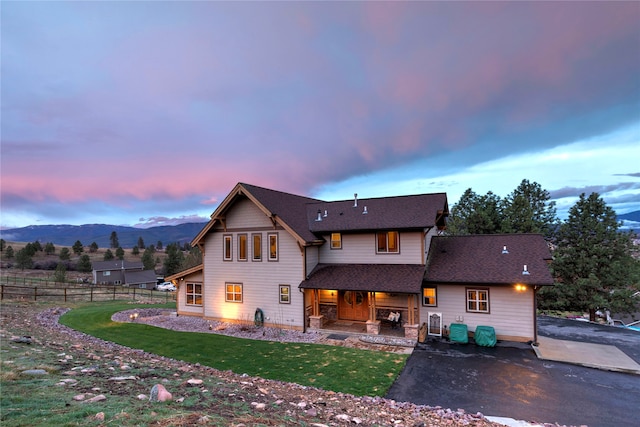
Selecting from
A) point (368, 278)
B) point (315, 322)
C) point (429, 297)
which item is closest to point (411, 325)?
point (429, 297)

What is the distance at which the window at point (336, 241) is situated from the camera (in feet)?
58.1

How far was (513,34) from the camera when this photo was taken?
14.5m

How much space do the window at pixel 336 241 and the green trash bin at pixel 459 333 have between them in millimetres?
7162

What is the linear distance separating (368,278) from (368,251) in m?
1.96

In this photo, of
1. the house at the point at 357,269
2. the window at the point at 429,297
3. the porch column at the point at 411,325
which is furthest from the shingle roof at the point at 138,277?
the window at the point at 429,297

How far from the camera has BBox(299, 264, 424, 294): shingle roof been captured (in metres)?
14.4

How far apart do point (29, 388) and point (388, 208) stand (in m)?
16.0

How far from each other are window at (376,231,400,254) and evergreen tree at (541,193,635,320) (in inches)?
595

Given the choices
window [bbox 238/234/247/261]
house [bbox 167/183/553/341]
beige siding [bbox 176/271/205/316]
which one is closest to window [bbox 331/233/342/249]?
house [bbox 167/183/553/341]

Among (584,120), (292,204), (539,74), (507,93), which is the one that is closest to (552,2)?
(539,74)

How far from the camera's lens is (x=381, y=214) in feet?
57.2

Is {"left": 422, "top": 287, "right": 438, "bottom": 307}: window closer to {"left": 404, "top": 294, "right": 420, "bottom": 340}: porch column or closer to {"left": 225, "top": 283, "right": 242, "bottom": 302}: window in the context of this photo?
{"left": 404, "top": 294, "right": 420, "bottom": 340}: porch column

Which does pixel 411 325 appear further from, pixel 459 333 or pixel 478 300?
pixel 478 300

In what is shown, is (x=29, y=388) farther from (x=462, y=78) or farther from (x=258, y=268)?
(x=462, y=78)
